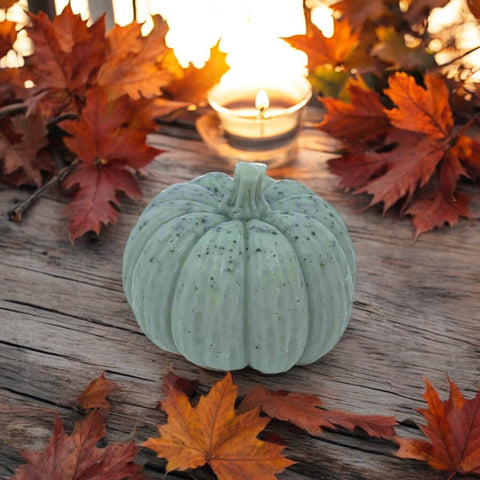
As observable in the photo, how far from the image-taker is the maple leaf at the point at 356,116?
1.93 metres

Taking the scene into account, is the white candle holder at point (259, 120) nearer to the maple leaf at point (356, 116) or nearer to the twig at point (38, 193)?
the maple leaf at point (356, 116)

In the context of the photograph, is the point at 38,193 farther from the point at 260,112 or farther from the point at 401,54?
the point at 401,54

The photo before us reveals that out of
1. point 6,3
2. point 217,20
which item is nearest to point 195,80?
point 6,3

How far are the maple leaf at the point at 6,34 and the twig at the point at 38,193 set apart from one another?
1.07ft

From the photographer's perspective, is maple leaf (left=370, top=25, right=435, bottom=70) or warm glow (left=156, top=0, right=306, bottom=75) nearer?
maple leaf (left=370, top=25, right=435, bottom=70)

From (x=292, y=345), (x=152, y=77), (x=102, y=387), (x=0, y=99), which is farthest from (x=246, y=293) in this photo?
(x=0, y=99)

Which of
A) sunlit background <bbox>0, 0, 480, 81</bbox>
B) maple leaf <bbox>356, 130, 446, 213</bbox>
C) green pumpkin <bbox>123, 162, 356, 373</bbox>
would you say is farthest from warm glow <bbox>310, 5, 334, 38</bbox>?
green pumpkin <bbox>123, 162, 356, 373</bbox>

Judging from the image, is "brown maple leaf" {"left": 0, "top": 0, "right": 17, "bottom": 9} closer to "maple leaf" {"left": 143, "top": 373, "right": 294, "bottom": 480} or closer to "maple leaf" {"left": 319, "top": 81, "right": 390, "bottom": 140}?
"maple leaf" {"left": 319, "top": 81, "right": 390, "bottom": 140}

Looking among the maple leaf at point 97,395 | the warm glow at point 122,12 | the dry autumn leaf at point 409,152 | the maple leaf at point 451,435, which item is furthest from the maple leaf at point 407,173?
the warm glow at point 122,12

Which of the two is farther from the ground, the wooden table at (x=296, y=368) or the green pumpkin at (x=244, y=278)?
the green pumpkin at (x=244, y=278)

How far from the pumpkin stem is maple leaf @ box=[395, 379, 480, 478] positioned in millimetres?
410

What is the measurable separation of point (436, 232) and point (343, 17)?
0.71 m

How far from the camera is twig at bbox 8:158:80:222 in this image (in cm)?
186

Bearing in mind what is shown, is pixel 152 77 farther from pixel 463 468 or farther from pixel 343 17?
pixel 463 468
